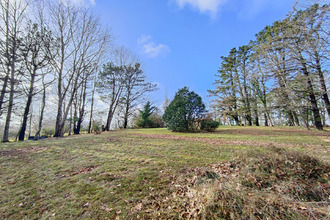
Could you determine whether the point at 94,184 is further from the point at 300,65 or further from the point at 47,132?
the point at 47,132

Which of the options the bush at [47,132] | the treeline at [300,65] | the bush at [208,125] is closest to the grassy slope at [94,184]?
the bush at [208,125]

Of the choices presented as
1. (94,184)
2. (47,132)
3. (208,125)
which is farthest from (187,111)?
(47,132)

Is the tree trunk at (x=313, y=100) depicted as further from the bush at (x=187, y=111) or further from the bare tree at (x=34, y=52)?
the bare tree at (x=34, y=52)

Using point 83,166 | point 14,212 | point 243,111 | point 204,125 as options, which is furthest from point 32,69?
point 243,111

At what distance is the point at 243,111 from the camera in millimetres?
16422

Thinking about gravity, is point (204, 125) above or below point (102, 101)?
below

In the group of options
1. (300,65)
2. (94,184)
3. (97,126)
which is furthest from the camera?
(97,126)

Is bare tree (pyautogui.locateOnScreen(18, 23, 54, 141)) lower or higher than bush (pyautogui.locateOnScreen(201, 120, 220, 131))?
higher

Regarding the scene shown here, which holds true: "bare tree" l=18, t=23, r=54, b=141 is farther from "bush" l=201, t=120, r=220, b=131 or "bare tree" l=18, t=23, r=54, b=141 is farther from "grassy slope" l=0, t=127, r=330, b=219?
"bush" l=201, t=120, r=220, b=131

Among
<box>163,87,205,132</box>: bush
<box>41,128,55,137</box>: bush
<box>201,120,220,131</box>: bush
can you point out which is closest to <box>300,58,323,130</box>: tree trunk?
<box>201,120,220,131</box>: bush

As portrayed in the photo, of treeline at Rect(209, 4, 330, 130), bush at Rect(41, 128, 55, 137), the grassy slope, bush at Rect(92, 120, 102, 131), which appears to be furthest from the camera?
bush at Rect(92, 120, 102, 131)

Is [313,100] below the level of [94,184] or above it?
above

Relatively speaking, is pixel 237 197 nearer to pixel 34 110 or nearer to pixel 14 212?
pixel 14 212

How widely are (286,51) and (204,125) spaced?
349 inches
